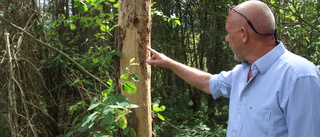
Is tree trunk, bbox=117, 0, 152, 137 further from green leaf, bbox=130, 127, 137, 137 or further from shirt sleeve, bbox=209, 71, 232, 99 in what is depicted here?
shirt sleeve, bbox=209, 71, 232, 99

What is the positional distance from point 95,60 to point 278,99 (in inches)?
61.0

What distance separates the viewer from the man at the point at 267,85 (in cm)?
121

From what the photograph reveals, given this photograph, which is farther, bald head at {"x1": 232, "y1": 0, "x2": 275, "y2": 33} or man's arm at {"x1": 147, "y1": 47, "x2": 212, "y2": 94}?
man's arm at {"x1": 147, "y1": 47, "x2": 212, "y2": 94}

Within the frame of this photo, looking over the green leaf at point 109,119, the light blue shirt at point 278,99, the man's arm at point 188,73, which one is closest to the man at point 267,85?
the light blue shirt at point 278,99

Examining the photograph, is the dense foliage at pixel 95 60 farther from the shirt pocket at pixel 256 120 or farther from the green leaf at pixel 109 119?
the shirt pocket at pixel 256 120

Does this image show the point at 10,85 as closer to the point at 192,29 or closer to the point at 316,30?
the point at 316,30

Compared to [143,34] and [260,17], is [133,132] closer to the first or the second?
[143,34]

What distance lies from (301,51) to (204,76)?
3523mm

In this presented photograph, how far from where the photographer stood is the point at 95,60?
7.64ft

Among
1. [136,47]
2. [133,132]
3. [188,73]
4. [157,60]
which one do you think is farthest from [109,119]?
[188,73]

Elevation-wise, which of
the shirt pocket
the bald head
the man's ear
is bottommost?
the shirt pocket

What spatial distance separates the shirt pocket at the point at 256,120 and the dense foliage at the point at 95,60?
0.67 m

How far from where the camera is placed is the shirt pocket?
136 centimetres

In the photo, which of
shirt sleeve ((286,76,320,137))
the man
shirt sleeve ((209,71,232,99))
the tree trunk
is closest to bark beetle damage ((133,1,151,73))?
the tree trunk
